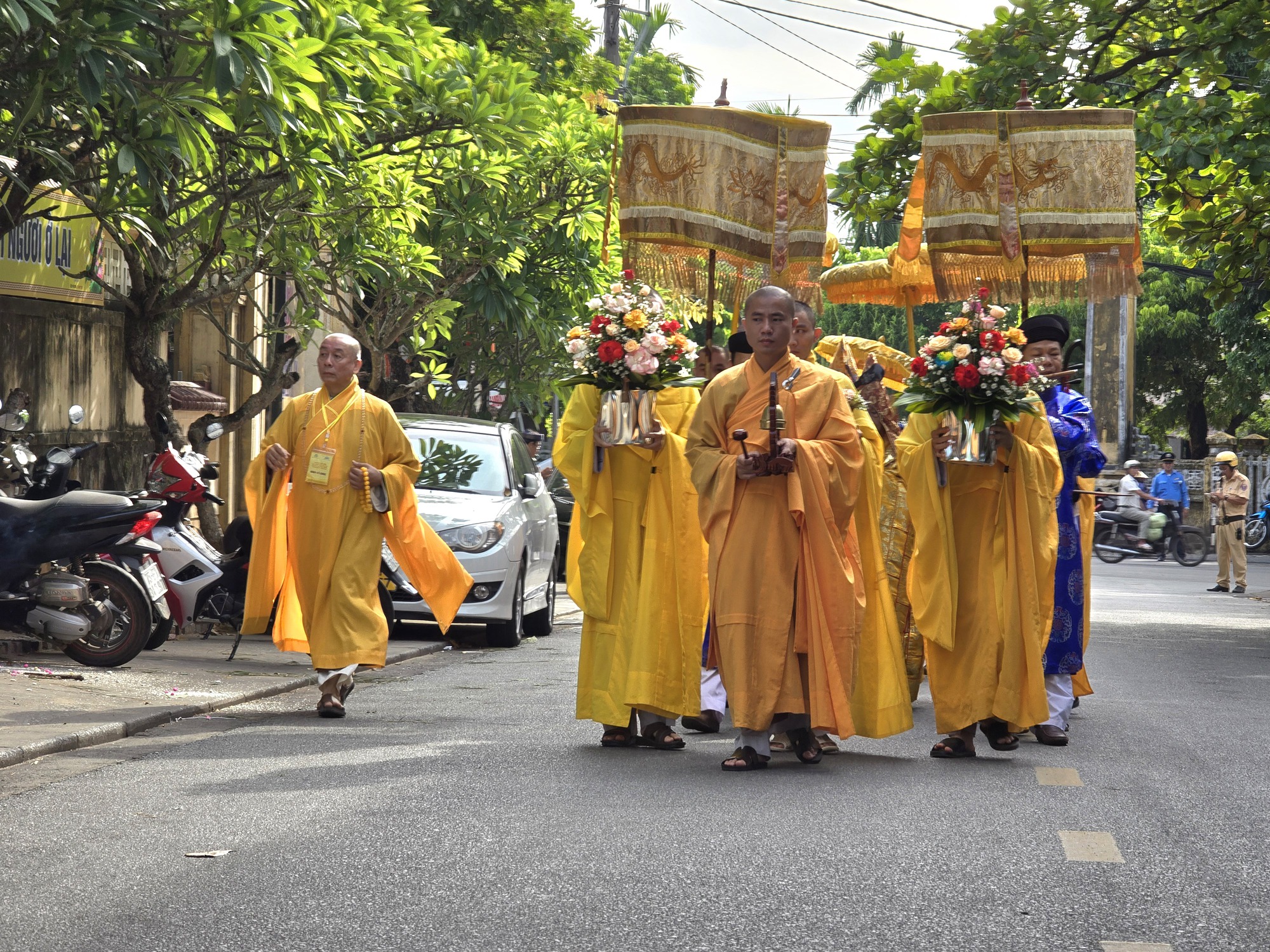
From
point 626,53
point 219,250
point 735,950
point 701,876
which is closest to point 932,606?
point 701,876

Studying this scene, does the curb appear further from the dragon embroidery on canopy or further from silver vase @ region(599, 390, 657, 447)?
the dragon embroidery on canopy

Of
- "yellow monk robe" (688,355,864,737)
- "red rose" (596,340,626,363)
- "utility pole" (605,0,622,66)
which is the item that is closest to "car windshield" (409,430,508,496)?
"red rose" (596,340,626,363)

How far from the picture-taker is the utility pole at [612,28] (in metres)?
27.3

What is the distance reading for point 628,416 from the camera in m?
8.01

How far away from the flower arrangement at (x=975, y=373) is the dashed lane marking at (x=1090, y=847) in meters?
2.37

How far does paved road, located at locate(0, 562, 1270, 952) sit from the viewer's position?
4637mm

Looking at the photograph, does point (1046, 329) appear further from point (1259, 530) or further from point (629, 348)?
point (1259, 530)

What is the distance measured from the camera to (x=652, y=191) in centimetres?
1010

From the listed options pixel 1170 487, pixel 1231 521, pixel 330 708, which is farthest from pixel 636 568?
pixel 1170 487

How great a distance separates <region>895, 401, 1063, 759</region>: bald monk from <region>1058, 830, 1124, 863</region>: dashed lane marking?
1.79 meters

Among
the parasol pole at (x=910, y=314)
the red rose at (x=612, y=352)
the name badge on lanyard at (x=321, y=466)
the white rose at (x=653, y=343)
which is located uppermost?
the parasol pole at (x=910, y=314)

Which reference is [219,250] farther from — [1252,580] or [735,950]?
[1252,580]

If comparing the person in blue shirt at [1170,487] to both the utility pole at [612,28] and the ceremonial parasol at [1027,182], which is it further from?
the ceremonial parasol at [1027,182]

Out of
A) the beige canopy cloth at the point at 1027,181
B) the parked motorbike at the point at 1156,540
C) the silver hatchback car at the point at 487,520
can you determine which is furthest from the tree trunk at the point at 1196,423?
the beige canopy cloth at the point at 1027,181
